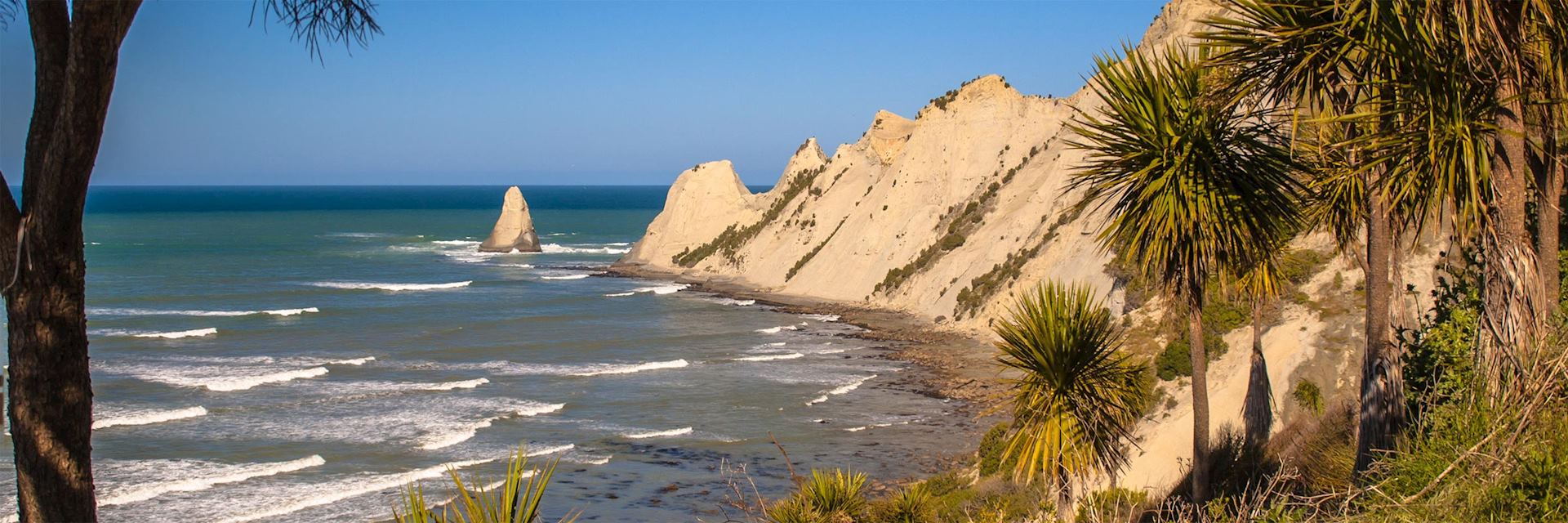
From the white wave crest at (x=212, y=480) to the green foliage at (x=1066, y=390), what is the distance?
55.7 feet

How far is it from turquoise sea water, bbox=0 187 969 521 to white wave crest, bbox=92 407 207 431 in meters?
0.09

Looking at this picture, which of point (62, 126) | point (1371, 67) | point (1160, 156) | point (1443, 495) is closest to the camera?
point (62, 126)

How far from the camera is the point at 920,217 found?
5988 cm

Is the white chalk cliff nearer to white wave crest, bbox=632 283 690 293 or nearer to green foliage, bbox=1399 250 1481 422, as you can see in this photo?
white wave crest, bbox=632 283 690 293

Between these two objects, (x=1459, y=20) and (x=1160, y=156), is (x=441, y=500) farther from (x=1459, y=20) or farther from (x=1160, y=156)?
(x=1459, y=20)

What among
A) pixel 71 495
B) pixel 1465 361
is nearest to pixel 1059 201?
pixel 1465 361

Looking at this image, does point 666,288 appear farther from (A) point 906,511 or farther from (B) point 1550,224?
(B) point 1550,224

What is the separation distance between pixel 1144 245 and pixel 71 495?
33.3ft

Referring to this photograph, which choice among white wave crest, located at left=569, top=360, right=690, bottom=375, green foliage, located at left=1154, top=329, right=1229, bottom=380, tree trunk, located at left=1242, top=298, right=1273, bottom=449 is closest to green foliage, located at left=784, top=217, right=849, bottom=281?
white wave crest, located at left=569, top=360, right=690, bottom=375

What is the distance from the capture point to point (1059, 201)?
4897 cm

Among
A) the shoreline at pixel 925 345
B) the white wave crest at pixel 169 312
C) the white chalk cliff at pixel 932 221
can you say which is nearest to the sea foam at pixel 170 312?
the white wave crest at pixel 169 312

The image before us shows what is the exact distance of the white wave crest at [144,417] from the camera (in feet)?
92.7

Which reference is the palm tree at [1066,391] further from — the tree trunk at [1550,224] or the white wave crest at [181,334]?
the white wave crest at [181,334]

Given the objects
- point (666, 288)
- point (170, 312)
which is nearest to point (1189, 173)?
point (170, 312)
